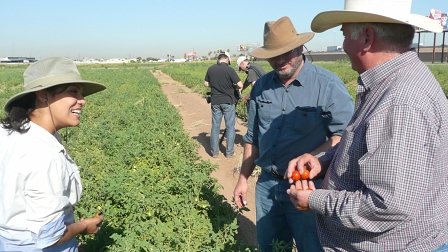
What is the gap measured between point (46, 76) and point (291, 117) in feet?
5.64

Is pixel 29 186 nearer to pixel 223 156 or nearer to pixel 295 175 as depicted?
pixel 295 175

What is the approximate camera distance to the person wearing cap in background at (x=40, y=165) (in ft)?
6.18

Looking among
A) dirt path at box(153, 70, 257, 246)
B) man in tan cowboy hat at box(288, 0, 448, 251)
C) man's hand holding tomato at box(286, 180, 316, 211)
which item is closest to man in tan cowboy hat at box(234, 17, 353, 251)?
A: man's hand holding tomato at box(286, 180, 316, 211)

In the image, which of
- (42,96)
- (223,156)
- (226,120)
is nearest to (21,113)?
(42,96)

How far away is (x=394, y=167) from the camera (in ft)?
4.94

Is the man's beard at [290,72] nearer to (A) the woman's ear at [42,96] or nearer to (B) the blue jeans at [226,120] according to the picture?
(A) the woman's ear at [42,96]

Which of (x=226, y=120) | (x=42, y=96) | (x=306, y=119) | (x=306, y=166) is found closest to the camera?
(x=42, y=96)

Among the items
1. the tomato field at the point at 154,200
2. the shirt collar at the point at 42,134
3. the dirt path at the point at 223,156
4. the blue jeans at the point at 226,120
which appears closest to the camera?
the shirt collar at the point at 42,134

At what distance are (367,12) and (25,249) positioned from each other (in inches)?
79.7

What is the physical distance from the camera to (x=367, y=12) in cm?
170

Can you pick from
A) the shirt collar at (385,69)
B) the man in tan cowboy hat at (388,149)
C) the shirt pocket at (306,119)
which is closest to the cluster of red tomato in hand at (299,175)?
the man in tan cowboy hat at (388,149)

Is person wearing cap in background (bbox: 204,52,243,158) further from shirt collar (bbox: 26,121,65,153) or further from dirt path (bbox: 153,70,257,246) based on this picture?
shirt collar (bbox: 26,121,65,153)

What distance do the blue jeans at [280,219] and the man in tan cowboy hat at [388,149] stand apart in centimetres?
93

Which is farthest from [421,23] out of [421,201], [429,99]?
[421,201]
